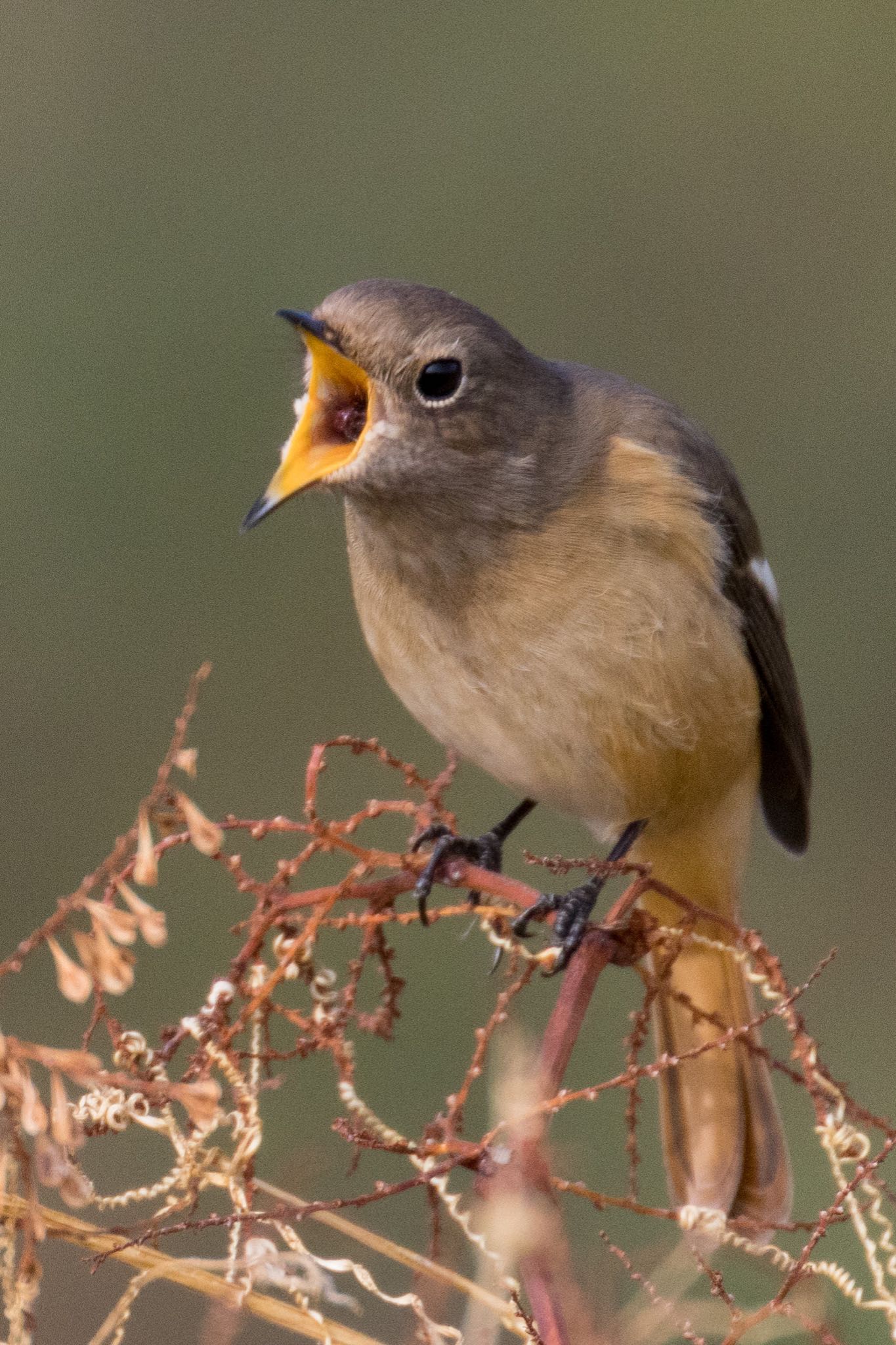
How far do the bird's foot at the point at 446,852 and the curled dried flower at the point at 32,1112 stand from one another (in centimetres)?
51

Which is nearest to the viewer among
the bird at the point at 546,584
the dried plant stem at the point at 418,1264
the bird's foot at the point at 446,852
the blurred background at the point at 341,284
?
the dried plant stem at the point at 418,1264

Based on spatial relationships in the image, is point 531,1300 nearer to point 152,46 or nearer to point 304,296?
point 304,296

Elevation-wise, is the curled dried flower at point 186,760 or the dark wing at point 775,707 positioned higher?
the dark wing at point 775,707

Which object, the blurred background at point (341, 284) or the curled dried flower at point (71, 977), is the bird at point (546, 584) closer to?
the curled dried flower at point (71, 977)

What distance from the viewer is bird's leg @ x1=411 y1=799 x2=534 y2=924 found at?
2002mm

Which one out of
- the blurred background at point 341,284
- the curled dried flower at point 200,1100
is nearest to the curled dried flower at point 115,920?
the curled dried flower at point 200,1100

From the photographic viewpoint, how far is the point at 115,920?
149cm

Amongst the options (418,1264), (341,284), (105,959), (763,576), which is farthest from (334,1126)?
(341,284)

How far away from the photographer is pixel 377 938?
1.96 meters

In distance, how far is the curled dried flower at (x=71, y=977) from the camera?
57.2 inches

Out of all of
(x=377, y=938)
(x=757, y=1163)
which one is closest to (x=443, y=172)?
(x=757, y=1163)

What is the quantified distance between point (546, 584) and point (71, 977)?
5.65 ft

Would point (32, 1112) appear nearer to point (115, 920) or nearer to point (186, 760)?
point (115, 920)

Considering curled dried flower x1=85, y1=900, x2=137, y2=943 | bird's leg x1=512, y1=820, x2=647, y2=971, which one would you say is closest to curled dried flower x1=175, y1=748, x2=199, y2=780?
curled dried flower x1=85, y1=900, x2=137, y2=943
